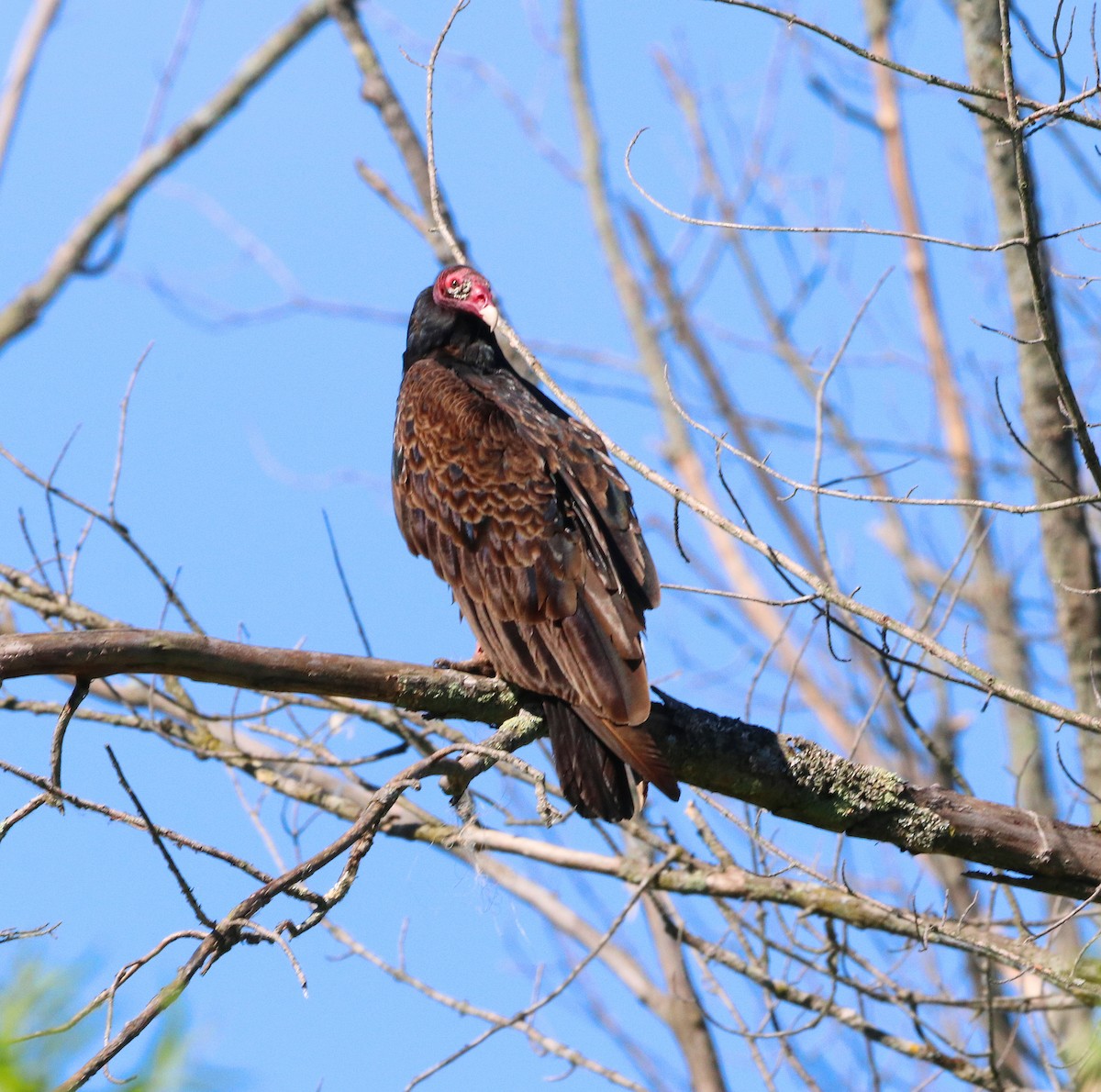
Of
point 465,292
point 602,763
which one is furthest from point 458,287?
point 602,763

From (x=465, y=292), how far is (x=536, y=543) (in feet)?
4.65

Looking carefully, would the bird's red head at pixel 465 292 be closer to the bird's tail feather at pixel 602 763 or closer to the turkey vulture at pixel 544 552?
the turkey vulture at pixel 544 552

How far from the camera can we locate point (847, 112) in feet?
26.3

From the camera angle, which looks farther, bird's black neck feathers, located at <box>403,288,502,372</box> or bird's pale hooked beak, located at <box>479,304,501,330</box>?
bird's black neck feathers, located at <box>403,288,502,372</box>

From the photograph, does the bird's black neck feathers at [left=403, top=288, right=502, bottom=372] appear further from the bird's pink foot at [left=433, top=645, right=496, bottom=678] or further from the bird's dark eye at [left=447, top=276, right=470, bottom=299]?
the bird's pink foot at [left=433, top=645, right=496, bottom=678]

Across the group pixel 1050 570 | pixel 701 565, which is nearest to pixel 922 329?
pixel 701 565

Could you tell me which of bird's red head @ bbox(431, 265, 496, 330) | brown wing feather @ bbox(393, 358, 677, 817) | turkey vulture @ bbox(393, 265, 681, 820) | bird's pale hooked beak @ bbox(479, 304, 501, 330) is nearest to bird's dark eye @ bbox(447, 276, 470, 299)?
bird's red head @ bbox(431, 265, 496, 330)

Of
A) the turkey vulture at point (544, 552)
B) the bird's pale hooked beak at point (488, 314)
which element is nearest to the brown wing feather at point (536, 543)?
the turkey vulture at point (544, 552)

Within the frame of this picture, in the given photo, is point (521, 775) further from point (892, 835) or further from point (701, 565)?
point (701, 565)

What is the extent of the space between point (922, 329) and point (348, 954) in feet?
19.0

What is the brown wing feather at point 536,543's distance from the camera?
313 cm

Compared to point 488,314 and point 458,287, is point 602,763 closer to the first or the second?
point 488,314

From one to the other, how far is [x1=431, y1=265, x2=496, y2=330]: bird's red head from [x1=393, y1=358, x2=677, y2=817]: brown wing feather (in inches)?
16.5

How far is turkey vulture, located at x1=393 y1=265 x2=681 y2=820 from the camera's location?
307 centimetres
